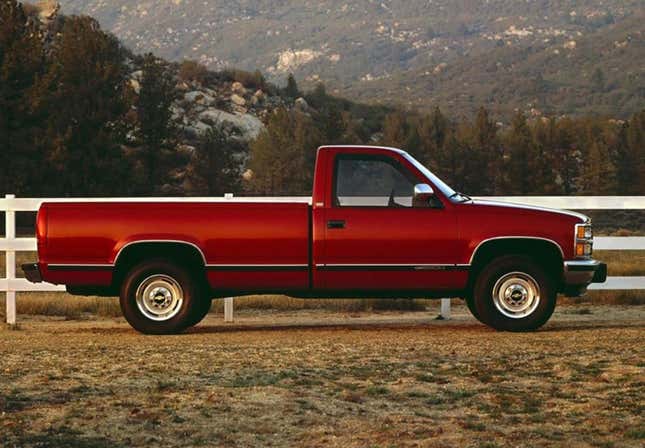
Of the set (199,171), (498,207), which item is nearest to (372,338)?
(498,207)

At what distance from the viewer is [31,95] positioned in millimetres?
52281

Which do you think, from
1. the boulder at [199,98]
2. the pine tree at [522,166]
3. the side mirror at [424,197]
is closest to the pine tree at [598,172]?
the pine tree at [522,166]

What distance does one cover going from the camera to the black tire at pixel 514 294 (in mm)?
13062

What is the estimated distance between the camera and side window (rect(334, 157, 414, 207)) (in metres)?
13.1

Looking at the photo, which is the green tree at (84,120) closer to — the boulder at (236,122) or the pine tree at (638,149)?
the boulder at (236,122)

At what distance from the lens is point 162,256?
42.9ft

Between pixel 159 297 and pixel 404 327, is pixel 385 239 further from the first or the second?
pixel 159 297

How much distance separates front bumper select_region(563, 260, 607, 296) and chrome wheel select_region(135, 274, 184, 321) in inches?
154

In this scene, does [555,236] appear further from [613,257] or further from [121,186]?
[121,186]

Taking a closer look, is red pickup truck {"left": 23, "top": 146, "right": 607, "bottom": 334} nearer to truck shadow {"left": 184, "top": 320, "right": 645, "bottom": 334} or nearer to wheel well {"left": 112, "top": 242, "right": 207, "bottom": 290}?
wheel well {"left": 112, "top": 242, "right": 207, "bottom": 290}

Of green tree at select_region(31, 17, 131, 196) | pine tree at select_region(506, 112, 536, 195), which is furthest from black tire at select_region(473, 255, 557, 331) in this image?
pine tree at select_region(506, 112, 536, 195)

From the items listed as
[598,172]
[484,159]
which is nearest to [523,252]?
[484,159]

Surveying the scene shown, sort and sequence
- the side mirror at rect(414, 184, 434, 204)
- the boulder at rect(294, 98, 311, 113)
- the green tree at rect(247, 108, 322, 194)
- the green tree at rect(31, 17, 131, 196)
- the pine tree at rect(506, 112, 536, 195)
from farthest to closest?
the boulder at rect(294, 98, 311, 113) → the pine tree at rect(506, 112, 536, 195) → the green tree at rect(247, 108, 322, 194) → the green tree at rect(31, 17, 131, 196) → the side mirror at rect(414, 184, 434, 204)

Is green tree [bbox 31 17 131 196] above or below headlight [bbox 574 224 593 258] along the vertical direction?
above
